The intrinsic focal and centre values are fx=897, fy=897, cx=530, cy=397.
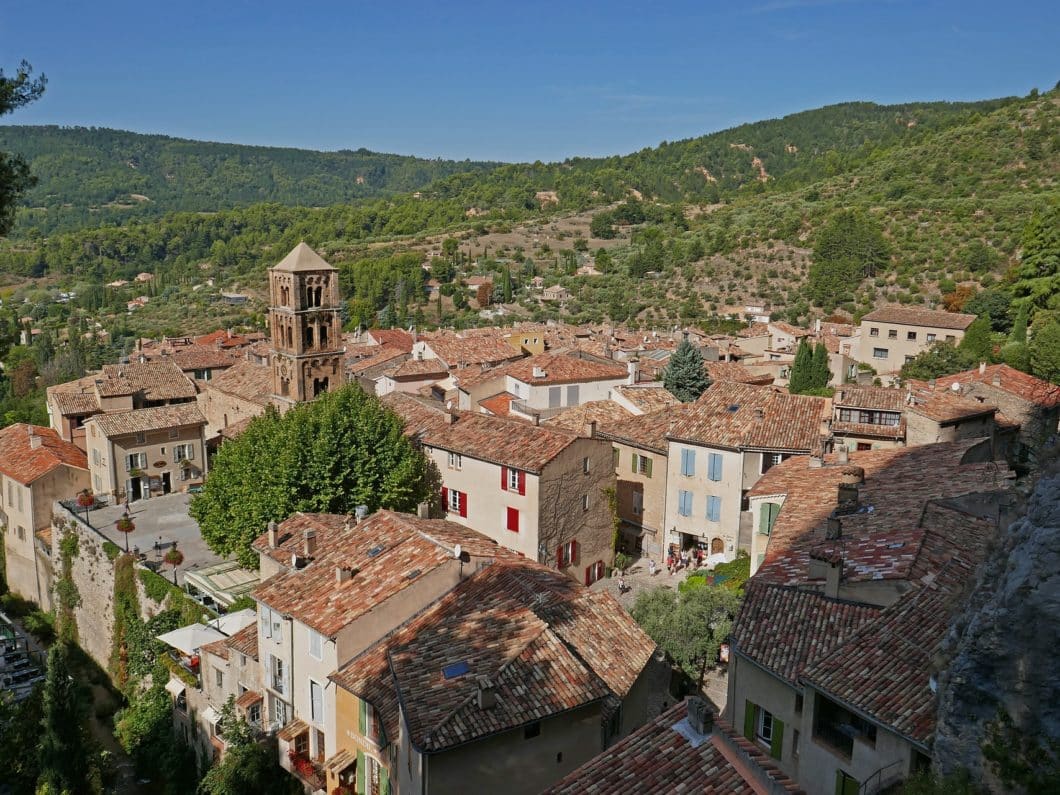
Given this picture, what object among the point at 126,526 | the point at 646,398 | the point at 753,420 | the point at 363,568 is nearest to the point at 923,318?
the point at 646,398

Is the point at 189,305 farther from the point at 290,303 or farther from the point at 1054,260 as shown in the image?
the point at 1054,260

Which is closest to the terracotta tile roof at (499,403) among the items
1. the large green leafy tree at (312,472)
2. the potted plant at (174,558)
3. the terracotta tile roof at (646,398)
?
the terracotta tile roof at (646,398)

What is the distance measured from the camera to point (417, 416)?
40.4 meters

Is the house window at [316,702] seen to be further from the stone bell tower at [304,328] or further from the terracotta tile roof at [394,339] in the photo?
the terracotta tile roof at [394,339]

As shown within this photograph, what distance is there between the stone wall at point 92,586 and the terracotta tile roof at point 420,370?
21.4 metres

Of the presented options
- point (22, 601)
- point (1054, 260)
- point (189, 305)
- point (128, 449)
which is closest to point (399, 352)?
point (128, 449)

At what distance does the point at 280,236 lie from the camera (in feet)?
647

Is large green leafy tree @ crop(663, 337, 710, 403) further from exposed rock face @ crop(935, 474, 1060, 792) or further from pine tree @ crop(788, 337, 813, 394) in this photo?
exposed rock face @ crop(935, 474, 1060, 792)

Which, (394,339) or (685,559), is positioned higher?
(394,339)

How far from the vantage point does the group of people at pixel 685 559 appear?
116 feet

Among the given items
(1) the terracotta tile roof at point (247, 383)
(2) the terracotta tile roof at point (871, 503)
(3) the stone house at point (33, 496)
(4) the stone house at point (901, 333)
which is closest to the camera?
(2) the terracotta tile roof at point (871, 503)

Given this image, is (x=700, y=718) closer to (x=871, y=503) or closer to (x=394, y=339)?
(x=871, y=503)

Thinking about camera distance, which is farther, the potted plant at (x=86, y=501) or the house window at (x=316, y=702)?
the potted plant at (x=86, y=501)

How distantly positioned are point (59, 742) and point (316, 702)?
22.3 feet
